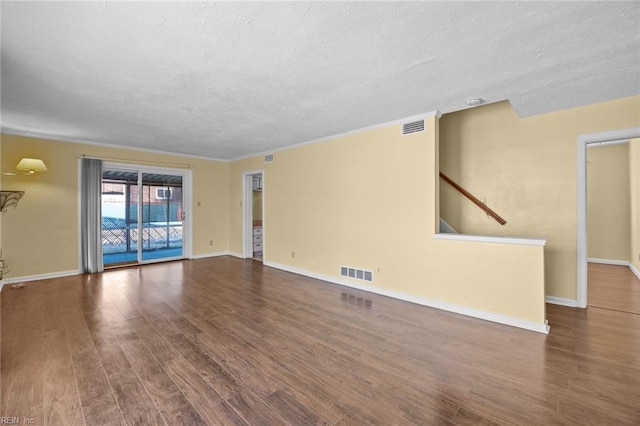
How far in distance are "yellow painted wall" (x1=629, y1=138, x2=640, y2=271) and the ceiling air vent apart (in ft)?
14.4

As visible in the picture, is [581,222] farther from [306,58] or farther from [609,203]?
[306,58]

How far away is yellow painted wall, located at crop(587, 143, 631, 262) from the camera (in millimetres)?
5684

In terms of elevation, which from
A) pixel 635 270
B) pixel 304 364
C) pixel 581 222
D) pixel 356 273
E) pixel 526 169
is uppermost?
pixel 526 169

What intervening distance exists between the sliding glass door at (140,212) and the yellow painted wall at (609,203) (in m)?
9.54

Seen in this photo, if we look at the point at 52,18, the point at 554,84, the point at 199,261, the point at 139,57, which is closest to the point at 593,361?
the point at 554,84

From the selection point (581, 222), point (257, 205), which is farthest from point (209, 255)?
point (581, 222)

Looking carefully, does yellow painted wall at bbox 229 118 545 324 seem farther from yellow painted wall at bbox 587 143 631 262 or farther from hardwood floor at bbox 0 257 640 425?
yellow painted wall at bbox 587 143 631 262

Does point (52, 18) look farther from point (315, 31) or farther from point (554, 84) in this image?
point (554, 84)

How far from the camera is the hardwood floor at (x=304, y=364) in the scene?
5.75 feet

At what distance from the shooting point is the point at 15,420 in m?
1.67

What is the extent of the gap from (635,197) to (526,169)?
3.28 m

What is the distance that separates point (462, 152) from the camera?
14.3 feet

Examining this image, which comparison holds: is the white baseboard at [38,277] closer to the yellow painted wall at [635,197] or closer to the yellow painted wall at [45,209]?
the yellow painted wall at [45,209]

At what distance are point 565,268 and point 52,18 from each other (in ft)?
18.7
